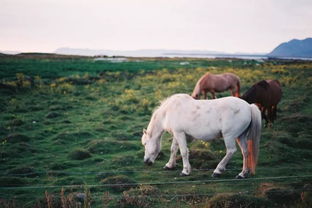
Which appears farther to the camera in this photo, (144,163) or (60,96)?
(60,96)

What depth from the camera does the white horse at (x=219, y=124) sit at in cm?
686

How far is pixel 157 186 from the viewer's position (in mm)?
6535

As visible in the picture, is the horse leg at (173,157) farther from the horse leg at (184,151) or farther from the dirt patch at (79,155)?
the dirt patch at (79,155)

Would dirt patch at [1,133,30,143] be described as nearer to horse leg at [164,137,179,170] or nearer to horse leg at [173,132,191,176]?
horse leg at [164,137,179,170]

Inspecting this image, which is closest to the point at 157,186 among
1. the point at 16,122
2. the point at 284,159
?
the point at 284,159

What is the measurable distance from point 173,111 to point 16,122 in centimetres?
816

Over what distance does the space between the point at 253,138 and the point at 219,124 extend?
0.82 m

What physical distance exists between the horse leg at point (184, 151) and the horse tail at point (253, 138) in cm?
137

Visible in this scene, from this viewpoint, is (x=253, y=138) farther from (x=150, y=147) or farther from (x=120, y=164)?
(x=120, y=164)

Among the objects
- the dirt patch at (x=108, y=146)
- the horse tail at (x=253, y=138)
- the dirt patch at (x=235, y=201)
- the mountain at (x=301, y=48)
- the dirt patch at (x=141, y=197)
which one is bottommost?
the dirt patch at (x=108, y=146)

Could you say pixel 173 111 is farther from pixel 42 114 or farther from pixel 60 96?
pixel 60 96

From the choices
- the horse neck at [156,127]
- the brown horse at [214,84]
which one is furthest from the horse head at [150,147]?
the brown horse at [214,84]

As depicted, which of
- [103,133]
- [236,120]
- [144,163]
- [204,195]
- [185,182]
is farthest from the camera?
[103,133]

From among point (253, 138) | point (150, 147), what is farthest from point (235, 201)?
point (150, 147)
